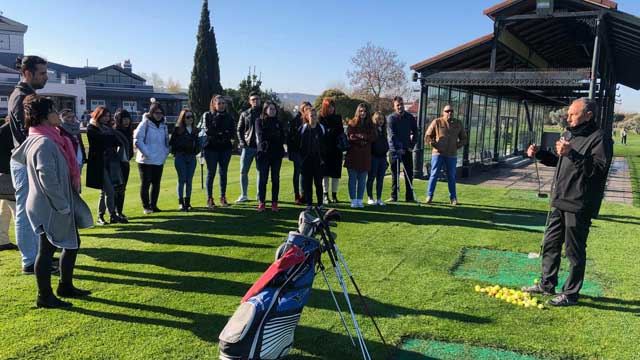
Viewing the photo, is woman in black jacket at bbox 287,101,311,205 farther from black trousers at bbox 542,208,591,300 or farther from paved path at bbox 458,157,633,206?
paved path at bbox 458,157,633,206

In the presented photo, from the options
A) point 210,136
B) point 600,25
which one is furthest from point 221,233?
point 600,25

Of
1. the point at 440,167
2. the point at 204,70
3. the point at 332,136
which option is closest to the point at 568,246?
the point at 332,136

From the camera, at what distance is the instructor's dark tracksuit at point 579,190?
4.30m

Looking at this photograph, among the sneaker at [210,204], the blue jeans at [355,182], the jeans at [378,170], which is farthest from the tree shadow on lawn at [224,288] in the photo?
the jeans at [378,170]

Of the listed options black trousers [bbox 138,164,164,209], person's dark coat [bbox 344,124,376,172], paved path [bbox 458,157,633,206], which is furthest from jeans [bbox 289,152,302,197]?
paved path [bbox 458,157,633,206]

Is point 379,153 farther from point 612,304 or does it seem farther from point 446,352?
point 446,352

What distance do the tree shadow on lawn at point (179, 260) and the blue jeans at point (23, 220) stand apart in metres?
0.73

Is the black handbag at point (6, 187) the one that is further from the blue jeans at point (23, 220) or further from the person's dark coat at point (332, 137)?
the person's dark coat at point (332, 137)

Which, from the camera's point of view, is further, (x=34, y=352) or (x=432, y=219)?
(x=432, y=219)

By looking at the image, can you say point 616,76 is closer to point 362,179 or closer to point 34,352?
point 362,179

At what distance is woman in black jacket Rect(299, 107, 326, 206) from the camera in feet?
26.6

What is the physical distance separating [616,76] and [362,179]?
50.9ft

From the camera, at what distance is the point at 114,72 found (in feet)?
180

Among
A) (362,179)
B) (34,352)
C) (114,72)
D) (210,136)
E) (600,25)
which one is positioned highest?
(114,72)
